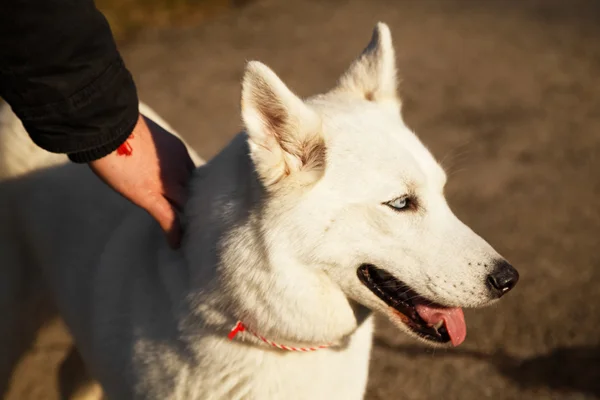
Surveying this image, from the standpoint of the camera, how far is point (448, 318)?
2.28 meters

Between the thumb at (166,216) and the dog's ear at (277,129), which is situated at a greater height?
the dog's ear at (277,129)

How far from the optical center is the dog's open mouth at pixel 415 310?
217 cm

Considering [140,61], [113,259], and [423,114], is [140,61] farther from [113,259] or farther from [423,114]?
[113,259]

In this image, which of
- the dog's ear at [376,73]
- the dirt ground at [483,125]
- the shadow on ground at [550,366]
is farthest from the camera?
the dirt ground at [483,125]

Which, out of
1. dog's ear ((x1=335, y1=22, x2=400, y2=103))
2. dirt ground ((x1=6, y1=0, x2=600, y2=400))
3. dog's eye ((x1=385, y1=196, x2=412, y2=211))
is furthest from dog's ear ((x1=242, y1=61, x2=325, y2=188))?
dirt ground ((x1=6, y1=0, x2=600, y2=400))

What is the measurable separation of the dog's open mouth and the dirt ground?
1235mm

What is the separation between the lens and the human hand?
7.32 ft

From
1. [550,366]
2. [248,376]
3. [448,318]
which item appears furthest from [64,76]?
[550,366]

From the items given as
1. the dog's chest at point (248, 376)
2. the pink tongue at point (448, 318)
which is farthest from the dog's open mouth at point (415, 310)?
the dog's chest at point (248, 376)

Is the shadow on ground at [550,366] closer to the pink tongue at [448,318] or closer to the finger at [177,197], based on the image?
the pink tongue at [448,318]

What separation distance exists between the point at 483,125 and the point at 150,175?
4.22 meters

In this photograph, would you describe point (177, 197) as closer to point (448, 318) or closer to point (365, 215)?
point (365, 215)

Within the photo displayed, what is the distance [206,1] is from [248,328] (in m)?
7.46

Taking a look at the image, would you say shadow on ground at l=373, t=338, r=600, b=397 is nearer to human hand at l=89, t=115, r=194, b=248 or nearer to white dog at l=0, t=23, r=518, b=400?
white dog at l=0, t=23, r=518, b=400
